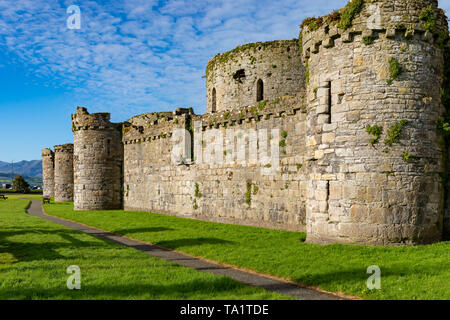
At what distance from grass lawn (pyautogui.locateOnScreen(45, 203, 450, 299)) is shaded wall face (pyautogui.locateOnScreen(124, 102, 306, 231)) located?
1.54 metres

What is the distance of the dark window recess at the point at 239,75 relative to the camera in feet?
88.3

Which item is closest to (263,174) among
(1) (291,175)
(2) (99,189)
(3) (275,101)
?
(1) (291,175)

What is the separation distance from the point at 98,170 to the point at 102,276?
21.6 metres

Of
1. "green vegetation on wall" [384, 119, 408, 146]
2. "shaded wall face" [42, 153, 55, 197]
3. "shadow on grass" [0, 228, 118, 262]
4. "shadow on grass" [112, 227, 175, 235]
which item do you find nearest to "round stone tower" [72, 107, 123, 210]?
"shadow on grass" [0, 228, 118, 262]

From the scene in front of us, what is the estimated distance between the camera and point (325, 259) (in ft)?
32.7

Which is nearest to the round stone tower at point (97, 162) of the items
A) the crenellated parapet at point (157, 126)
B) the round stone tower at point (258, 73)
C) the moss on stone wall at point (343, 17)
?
the crenellated parapet at point (157, 126)

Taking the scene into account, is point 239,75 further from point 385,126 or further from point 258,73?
point 385,126

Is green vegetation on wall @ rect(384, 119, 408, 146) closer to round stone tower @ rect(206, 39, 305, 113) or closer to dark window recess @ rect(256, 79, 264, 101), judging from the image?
round stone tower @ rect(206, 39, 305, 113)

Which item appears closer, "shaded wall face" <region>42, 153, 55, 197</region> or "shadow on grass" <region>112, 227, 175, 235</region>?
"shadow on grass" <region>112, 227, 175, 235</region>

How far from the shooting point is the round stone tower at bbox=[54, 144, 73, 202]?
4228 centimetres

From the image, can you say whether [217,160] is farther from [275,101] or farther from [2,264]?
[2,264]

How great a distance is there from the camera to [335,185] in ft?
38.9

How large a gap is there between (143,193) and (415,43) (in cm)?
1955

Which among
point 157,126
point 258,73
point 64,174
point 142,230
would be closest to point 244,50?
point 258,73
